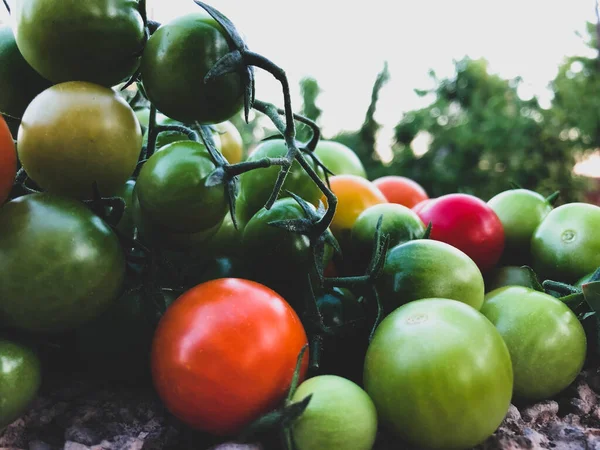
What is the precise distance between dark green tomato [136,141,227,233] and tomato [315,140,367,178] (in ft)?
1.92

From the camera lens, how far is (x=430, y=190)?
242 cm

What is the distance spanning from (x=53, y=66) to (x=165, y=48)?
0.12 meters

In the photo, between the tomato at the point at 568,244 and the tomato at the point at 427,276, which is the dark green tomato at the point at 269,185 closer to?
the tomato at the point at 427,276

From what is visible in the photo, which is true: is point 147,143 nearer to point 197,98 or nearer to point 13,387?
point 197,98

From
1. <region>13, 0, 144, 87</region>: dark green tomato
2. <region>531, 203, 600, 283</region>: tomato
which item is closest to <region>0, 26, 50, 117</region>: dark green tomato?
<region>13, 0, 144, 87</region>: dark green tomato

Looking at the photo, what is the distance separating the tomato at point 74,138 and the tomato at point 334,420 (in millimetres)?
296

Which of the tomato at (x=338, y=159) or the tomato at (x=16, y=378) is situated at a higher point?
the tomato at (x=338, y=159)

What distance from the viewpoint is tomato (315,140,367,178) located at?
114cm

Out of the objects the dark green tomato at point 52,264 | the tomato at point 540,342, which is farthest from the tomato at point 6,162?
the tomato at point 540,342

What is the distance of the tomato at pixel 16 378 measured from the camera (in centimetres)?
51

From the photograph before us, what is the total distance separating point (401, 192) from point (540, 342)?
62 centimetres

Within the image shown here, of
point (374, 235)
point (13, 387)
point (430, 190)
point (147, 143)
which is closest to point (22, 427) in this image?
point (13, 387)

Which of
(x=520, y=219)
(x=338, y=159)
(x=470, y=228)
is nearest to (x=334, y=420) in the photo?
(x=470, y=228)

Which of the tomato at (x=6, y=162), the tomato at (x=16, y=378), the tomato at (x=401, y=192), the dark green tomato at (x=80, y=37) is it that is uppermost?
the dark green tomato at (x=80, y=37)
